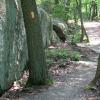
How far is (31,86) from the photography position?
11.2 meters

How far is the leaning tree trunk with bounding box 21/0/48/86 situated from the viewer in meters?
10.7

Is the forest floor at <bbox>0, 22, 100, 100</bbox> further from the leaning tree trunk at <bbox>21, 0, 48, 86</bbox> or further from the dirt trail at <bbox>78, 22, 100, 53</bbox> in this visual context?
the dirt trail at <bbox>78, 22, 100, 53</bbox>

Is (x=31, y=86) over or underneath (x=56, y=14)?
underneath

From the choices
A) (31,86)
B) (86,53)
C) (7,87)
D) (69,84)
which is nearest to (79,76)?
(69,84)

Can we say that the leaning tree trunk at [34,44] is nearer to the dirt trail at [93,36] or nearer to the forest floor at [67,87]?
the forest floor at [67,87]

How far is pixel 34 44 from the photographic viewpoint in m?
11.1

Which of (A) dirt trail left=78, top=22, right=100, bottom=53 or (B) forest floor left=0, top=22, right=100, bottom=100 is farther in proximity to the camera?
(A) dirt trail left=78, top=22, right=100, bottom=53

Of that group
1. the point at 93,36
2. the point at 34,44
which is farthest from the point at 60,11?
the point at 34,44

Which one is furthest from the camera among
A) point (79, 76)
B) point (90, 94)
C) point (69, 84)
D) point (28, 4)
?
point (79, 76)

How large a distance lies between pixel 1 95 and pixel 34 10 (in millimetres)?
3132

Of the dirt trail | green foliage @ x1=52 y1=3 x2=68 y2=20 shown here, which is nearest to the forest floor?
the dirt trail

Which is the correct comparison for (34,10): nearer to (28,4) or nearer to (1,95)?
(28,4)

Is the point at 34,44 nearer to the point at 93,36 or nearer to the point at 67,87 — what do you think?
the point at 67,87

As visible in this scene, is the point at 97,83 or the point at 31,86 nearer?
the point at 97,83
